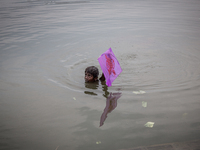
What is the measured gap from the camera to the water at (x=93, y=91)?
9.27ft

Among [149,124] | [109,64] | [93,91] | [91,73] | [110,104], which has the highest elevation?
[109,64]

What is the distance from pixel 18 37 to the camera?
7.96 m

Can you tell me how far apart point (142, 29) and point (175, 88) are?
5.54 m

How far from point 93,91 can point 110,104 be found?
68 centimetres

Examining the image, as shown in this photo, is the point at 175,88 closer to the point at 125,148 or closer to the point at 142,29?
the point at 125,148

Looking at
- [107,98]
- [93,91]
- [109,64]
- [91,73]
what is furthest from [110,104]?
[91,73]

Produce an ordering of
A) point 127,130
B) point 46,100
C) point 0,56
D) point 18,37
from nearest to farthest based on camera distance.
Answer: point 127,130
point 46,100
point 0,56
point 18,37

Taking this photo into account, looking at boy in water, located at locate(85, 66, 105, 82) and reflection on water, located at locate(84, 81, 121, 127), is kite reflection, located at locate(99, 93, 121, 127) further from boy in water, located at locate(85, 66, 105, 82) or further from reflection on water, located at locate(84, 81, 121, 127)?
boy in water, located at locate(85, 66, 105, 82)

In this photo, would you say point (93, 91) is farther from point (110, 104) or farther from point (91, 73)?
point (110, 104)

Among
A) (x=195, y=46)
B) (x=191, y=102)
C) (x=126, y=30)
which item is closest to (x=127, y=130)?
(x=191, y=102)

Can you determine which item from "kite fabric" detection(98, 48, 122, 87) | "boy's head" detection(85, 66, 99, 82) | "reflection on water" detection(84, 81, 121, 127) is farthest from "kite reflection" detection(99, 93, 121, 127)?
"boy's head" detection(85, 66, 99, 82)

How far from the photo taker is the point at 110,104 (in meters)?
3.62

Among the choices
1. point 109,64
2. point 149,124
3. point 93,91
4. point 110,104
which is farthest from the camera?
point 93,91

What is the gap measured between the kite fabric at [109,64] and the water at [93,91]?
485mm
